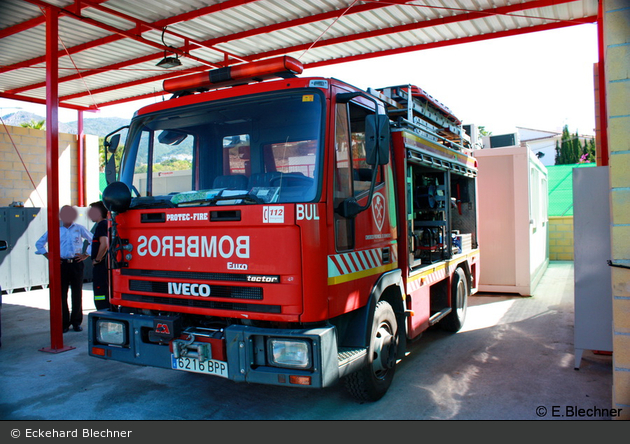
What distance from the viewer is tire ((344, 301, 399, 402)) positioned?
419cm

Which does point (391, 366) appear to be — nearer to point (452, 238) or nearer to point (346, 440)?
point (346, 440)

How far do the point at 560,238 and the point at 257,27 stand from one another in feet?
40.1

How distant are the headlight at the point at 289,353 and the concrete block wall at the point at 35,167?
12518 mm

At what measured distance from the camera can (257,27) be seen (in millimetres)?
8578

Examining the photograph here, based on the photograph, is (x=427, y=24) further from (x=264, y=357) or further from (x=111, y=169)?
(x=264, y=357)

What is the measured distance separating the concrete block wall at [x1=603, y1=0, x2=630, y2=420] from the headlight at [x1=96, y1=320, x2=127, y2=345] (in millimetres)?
3844

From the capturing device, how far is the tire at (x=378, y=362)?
4.19 metres

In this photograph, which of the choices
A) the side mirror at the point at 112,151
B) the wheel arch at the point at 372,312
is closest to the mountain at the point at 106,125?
the side mirror at the point at 112,151

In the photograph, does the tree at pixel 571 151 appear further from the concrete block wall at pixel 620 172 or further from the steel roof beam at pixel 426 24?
the concrete block wall at pixel 620 172

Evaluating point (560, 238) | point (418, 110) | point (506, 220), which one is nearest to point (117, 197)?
point (418, 110)

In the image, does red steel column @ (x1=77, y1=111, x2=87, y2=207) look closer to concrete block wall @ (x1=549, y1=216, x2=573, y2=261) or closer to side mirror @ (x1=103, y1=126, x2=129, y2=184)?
side mirror @ (x1=103, y1=126, x2=129, y2=184)

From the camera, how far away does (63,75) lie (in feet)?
37.0

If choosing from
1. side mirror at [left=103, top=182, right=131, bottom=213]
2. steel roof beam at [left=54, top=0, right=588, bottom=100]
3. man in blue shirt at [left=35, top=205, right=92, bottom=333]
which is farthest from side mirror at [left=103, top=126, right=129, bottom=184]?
steel roof beam at [left=54, top=0, right=588, bottom=100]

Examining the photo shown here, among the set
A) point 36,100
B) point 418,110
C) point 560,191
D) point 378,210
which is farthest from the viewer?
point 560,191
